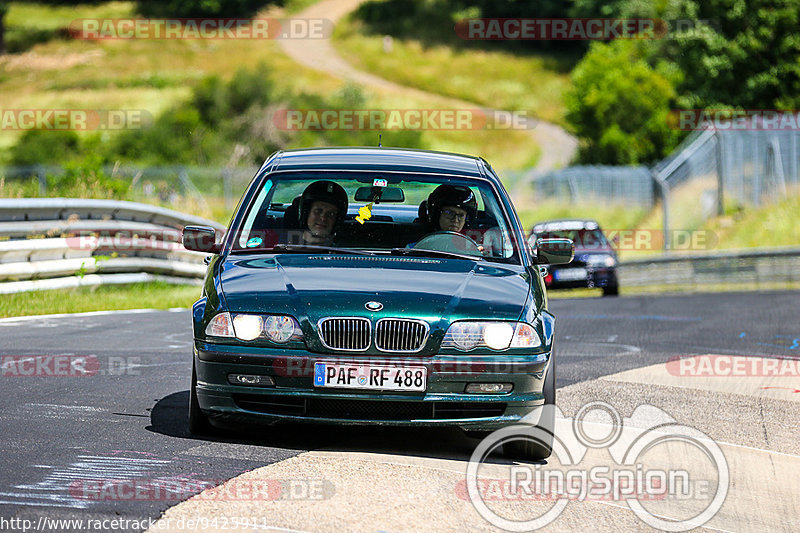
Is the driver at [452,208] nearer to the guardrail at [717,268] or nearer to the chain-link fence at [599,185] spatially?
the guardrail at [717,268]

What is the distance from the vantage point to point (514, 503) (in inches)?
217

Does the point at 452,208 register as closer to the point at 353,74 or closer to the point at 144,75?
the point at 144,75

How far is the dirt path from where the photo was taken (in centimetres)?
6981

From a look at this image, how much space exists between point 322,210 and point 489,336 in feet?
5.53

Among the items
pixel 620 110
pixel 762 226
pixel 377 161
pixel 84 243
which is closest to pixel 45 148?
pixel 620 110

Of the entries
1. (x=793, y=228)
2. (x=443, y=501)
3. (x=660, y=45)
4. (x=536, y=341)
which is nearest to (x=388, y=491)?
(x=443, y=501)

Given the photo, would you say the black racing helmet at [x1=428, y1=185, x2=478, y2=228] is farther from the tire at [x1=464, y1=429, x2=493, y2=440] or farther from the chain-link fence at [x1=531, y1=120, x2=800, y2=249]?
the chain-link fence at [x1=531, y1=120, x2=800, y2=249]

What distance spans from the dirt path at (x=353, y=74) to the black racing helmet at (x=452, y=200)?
56.5 meters

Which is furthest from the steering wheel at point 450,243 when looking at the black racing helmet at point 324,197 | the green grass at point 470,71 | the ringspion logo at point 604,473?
the green grass at point 470,71

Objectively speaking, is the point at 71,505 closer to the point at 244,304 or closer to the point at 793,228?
the point at 244,304

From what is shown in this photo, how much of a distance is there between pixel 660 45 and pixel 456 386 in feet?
231

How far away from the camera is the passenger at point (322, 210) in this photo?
750 centimetres

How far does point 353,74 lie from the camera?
86.6m

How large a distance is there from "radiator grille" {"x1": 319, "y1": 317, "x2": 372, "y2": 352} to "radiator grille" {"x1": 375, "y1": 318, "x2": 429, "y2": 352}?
0.06 meters
